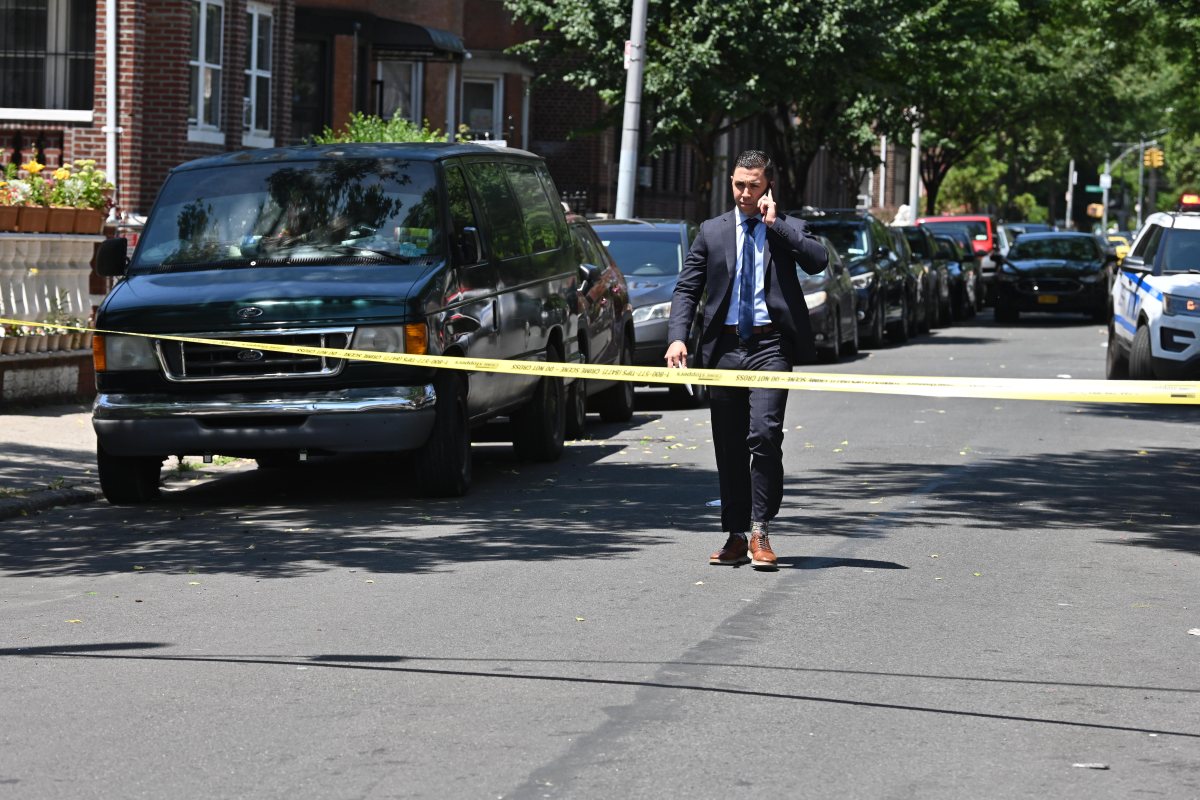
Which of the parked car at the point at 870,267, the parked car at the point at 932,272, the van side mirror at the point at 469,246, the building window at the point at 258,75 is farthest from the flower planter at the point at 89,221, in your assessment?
the parked car at the point at 932,272

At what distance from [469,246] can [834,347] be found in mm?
12323

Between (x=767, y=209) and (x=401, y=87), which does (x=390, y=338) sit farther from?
Result: (x=401, y=87)

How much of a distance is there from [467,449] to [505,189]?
2.21 m

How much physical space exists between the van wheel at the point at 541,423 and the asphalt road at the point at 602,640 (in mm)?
271

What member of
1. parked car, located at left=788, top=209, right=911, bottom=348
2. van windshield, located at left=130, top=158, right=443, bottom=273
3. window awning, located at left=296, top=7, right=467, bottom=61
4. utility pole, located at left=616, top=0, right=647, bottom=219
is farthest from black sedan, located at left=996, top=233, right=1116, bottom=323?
van windshield, located at left=130, top=158, right=443, bottom=273

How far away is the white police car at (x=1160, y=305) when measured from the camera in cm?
1833

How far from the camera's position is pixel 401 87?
35.8 m

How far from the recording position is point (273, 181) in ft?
40.2

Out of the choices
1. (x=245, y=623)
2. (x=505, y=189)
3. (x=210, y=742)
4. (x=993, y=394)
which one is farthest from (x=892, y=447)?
(x=210, y=742)

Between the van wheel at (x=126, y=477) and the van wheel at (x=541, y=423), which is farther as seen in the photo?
the van wheel at (x=541, y=423)

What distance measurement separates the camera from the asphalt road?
5.75 metres

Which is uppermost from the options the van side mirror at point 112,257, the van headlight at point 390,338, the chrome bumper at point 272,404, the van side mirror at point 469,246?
the van side mirror at point 469,246

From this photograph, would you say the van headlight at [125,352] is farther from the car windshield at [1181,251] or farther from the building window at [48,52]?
the building window at [48,52]

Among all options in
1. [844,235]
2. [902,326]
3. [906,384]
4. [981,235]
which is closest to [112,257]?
[906,384]
